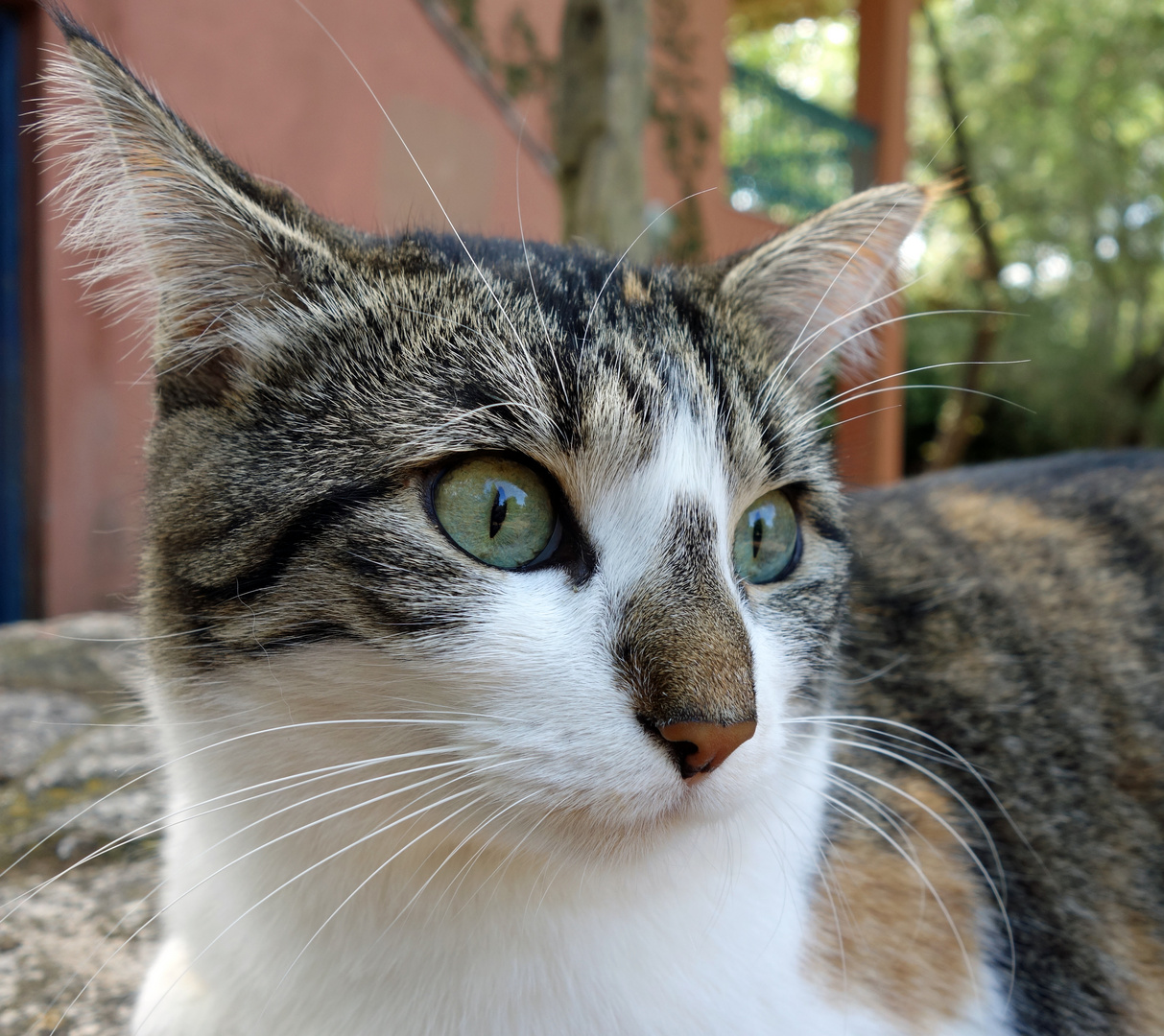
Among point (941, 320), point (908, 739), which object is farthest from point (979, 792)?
point (941, 320)

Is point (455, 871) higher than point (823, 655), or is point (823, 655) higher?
point (823, 655)

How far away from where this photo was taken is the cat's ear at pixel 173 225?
1.23m

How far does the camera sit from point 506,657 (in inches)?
44.1

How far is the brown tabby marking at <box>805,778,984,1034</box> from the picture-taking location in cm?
144

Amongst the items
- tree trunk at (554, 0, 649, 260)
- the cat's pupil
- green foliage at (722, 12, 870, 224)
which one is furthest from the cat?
green foliage at (722, 12, 870, 224)

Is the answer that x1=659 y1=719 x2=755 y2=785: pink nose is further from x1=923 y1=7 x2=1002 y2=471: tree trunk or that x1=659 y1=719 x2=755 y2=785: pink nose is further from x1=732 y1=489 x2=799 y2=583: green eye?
x1=923 y1=7 x2=1002 y2=471: tree trunk

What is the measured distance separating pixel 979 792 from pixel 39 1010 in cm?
171

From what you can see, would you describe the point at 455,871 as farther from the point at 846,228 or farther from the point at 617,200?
the point at 617,200

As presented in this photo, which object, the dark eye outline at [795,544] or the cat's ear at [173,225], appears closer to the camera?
the cat's ear at [173,225]

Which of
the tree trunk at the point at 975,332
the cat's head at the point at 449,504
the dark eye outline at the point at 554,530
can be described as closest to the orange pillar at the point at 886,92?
the tree trunk at the point at 975,332

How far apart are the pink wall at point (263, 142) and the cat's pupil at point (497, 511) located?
10.6ft

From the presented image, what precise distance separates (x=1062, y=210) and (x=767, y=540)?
1617 centimetres

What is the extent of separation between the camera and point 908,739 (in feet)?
5.63

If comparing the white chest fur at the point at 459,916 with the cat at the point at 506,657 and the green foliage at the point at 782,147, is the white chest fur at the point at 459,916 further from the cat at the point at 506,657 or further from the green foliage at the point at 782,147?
the green foliage at the point at 782,147
